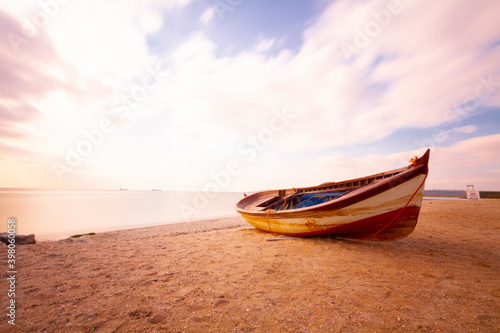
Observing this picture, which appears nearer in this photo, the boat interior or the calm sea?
the boat interior

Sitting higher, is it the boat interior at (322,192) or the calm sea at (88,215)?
the boat interior at (322,192)

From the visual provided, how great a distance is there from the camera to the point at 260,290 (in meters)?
3.22

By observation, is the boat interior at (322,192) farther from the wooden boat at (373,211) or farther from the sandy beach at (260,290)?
the sandy beach at (260,290)

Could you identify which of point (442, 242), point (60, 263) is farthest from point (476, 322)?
point (60, 263)

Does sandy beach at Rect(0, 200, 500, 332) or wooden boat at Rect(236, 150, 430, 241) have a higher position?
wooden boat at Rect(236, 150, 430, 241)

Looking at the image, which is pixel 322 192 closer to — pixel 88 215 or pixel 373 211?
pixel 373 211

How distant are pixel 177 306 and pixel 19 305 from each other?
7.24 feet

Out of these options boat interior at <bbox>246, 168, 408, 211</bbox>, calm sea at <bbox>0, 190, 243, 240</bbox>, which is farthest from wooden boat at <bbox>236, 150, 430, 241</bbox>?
calm sea at <bbox>0, 190, 243, 240</bbox>

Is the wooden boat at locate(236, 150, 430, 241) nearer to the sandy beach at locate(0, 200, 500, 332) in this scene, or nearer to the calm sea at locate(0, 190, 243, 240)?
the sandy beach at locate(0, 200, 500, 332)

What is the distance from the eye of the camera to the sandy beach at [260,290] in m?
2.44

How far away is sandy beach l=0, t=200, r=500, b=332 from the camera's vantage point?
8.00 feet

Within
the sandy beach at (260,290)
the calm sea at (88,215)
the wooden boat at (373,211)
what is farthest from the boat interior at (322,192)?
the calm sea at (88,215)

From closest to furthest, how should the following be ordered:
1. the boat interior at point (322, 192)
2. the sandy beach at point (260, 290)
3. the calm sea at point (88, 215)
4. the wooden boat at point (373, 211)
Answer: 1. the sandy beach at point (260, 290)
2. the wooden boat at point (373, 211)
3. the boat interior at point (322, 192)
4. the calm sea at point (88, 215)

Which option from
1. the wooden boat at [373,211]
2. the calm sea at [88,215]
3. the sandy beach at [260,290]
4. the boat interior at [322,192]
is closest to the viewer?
the sandy beach at [260,290]
